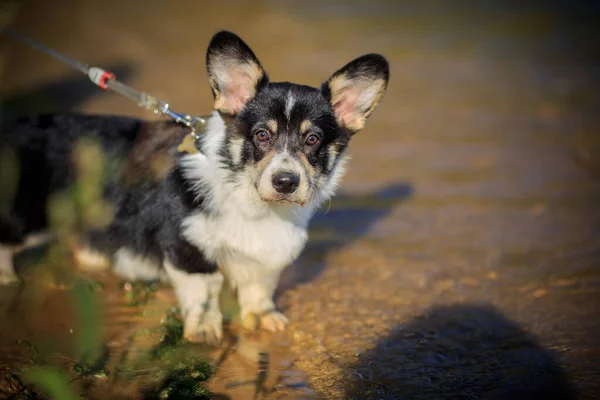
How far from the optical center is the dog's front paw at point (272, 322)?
382 cm

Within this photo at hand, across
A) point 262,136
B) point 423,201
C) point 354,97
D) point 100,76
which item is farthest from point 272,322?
point 423,201

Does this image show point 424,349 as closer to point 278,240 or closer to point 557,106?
point 278,240

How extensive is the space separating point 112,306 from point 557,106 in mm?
6551

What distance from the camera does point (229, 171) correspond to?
11.4 feet

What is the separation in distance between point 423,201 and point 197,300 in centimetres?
271

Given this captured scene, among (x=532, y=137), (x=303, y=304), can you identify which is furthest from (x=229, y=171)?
(x=532, y=137)

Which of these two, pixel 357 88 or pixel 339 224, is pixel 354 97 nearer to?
pixel 357 88

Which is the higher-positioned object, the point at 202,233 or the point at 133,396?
the point at 202,233

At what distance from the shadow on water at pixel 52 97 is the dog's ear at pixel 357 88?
4.24 meters

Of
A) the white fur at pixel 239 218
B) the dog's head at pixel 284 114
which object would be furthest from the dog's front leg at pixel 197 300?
the dog's head at pixel 284 114

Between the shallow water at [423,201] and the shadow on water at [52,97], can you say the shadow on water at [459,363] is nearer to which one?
the shallow water at [423,201]

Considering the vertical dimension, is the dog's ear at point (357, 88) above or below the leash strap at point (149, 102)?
above

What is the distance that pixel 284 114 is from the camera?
3396 millimetres

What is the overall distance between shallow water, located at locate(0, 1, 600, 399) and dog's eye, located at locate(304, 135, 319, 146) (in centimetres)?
110
